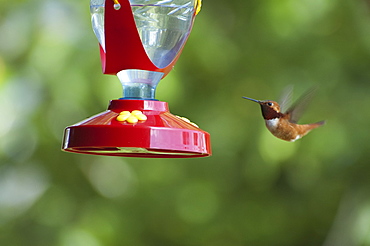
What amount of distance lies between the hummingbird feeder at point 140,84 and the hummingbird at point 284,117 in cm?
74

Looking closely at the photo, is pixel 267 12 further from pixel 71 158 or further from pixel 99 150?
pixel 99 150

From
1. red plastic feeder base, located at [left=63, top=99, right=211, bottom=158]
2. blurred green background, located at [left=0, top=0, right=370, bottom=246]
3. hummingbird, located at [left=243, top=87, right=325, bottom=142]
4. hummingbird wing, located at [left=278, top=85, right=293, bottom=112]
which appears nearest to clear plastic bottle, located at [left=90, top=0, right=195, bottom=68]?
red plastic feeder base, located at [left=63, top=99, right=211, bottom=158]

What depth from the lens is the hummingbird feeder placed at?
93.3 inches

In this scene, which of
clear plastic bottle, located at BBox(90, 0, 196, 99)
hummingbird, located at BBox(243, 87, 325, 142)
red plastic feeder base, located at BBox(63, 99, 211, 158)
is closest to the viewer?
red plastic feeder base, located at BBox(63, 99, 211, 158)

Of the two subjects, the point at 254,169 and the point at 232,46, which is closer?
the point at 254,169

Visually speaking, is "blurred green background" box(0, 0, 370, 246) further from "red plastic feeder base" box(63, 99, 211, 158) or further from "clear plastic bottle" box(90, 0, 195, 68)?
"red plastic feeder base" box(63, 99, 211, 158)

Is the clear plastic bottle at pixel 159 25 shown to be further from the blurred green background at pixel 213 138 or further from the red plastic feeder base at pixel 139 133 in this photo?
the blurred green background at pixel 213 138

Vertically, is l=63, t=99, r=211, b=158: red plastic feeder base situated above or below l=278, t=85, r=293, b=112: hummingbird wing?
below

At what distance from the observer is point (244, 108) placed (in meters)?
5.89

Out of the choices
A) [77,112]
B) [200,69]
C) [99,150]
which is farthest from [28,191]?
[99,150]

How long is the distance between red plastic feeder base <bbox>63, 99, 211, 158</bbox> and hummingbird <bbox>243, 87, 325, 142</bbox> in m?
1.02

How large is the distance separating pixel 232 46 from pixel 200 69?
34 cm

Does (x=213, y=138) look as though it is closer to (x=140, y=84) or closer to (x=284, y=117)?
(x=284, y=117)

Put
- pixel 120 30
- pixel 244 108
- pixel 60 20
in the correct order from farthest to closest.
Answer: pixel 244 108
pixel 60 20
pixel 120 30
